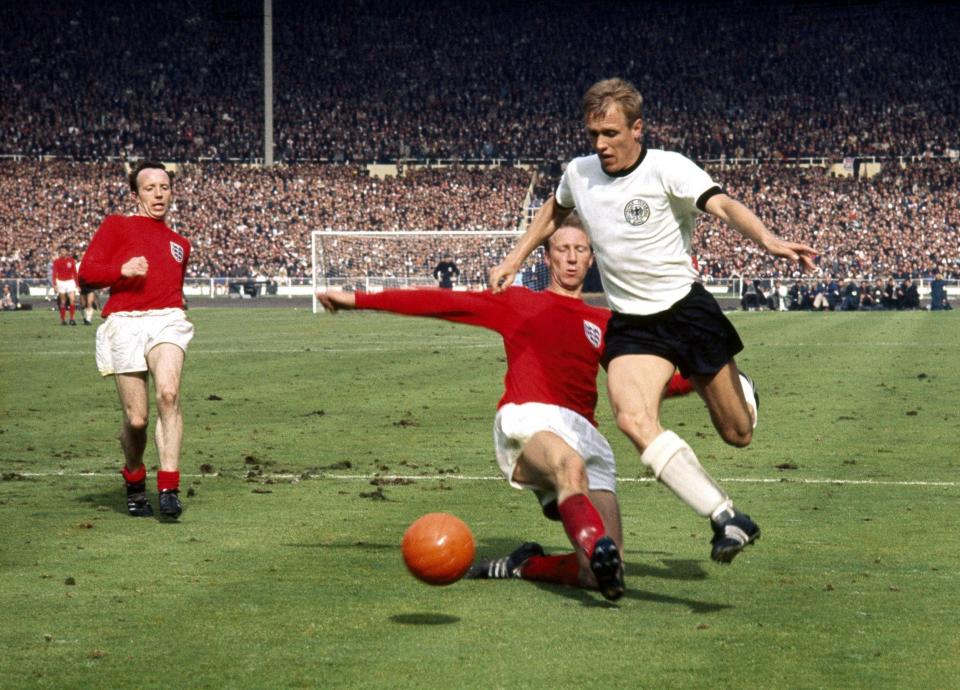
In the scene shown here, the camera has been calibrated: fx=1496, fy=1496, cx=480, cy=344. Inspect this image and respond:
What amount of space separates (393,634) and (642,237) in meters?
2.20

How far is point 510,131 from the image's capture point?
7581 cm

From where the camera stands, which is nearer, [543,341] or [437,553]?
[437,553]

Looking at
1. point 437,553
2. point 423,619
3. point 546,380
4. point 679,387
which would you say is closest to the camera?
point 423,619

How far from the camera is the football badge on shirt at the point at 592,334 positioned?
23.3 feet

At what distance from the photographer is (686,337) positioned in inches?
267

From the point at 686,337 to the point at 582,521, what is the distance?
102 centimetres

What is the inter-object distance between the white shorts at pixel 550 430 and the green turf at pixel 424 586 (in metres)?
0.50

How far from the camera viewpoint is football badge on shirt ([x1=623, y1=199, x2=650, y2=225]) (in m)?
6.83

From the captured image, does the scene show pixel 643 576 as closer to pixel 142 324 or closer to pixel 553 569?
pixel 553 569

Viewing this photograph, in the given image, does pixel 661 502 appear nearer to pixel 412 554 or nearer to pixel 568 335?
pixel 568 335

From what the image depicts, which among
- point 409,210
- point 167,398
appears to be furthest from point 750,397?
point 409,210

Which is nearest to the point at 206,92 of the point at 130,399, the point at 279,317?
the point at 279,317

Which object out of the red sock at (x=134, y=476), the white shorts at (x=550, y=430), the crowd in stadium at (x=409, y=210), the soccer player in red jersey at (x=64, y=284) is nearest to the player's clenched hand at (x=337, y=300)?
the white shorts at (x=550, y=430)

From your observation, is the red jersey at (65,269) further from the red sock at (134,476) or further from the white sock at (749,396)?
the white sock at (749,396)
